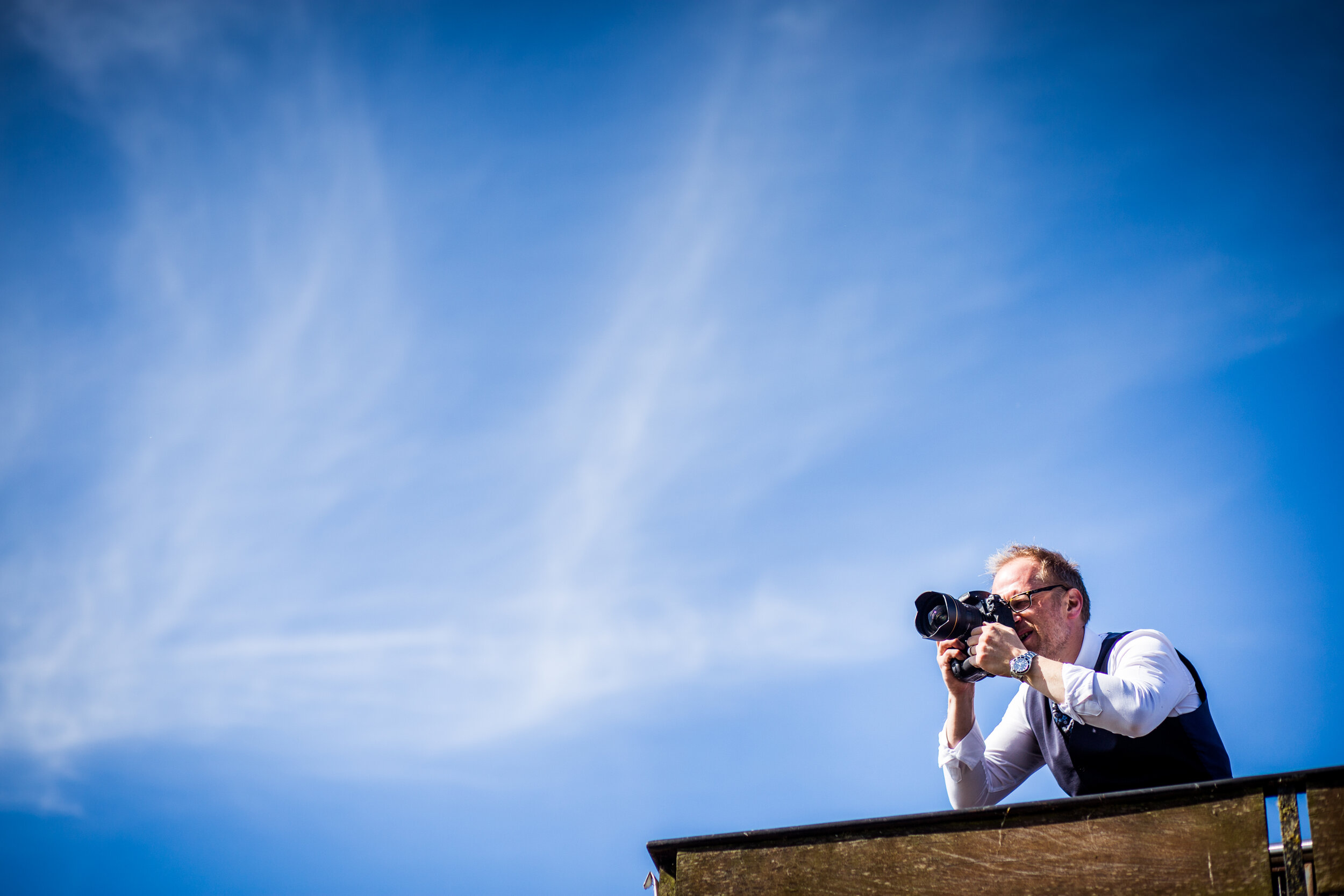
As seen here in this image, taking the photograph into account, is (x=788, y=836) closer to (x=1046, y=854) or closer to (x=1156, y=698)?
(x=1046, y=854)

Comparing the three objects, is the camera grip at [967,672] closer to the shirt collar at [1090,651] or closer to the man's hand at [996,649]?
the man's hand at [996,649]

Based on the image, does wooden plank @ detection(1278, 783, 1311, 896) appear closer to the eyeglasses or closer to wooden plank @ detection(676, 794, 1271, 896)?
wooden plank @ detection(676, 794, 1271, 896)

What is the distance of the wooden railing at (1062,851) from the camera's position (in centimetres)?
287

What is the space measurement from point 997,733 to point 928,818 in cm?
232

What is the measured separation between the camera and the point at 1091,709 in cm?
427

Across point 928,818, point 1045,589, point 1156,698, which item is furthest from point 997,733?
point 928,818

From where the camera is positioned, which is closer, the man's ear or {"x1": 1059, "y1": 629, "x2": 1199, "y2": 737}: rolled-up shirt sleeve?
{"x1": 1059, "y1": 629, "x2": 1199, "y2": 737}: rolled-up shirt sleeve

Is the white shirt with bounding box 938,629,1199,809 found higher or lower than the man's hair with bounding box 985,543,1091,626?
lower

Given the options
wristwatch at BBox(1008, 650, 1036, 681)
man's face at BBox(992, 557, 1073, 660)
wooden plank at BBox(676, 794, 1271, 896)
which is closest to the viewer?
wooden plank at BBox(676, 794, 1271, 896)

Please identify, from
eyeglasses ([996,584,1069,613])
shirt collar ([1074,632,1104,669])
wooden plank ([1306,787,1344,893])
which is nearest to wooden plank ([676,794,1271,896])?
wooden plank ([1306,787,1344,893])

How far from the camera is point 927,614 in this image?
516 centimetres

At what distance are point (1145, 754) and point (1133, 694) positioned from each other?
1.39ft

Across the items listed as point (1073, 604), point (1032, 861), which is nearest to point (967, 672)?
point (1073, 604)

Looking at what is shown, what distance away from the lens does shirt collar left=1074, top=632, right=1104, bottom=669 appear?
5043 millimetres
